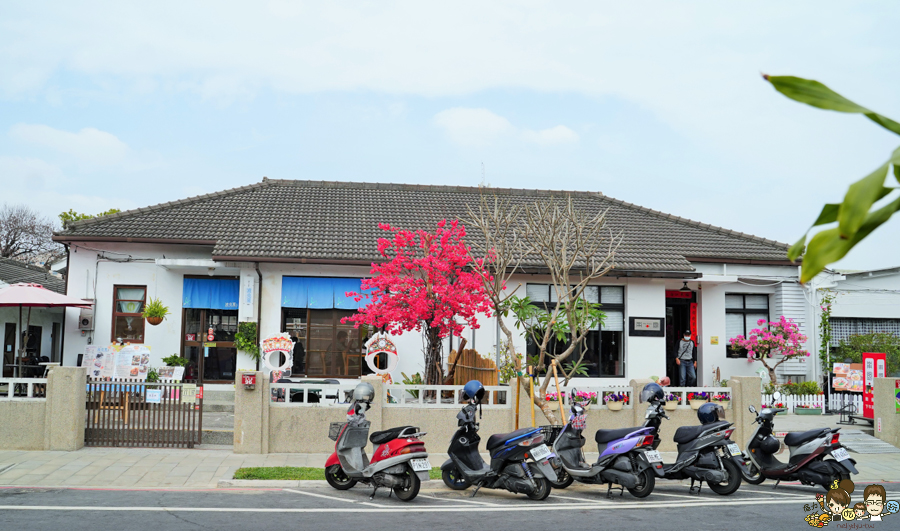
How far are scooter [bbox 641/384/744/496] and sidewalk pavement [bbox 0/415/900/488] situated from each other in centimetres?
241

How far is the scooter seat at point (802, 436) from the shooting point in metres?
10.4

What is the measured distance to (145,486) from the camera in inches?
400

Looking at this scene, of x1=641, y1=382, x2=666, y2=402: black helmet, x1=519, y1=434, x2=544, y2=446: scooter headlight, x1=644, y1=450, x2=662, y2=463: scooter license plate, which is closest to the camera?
x1=519, y1=434, x2=544, y2=446: scooter headlight

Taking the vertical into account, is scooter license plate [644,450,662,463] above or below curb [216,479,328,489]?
above

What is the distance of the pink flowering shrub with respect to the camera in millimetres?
19828

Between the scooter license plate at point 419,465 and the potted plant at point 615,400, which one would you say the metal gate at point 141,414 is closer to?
the scooter license plate at point 419,465

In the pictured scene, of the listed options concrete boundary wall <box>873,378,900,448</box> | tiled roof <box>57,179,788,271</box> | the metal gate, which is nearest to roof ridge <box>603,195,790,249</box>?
tiled roof <box>57,179,788,271</box>

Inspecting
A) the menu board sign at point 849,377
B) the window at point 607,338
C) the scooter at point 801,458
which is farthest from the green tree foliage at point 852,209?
the window at point 607,338

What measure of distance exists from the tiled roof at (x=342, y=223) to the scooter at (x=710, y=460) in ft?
28.5

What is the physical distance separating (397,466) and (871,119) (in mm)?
8914

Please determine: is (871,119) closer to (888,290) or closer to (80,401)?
(80,401)

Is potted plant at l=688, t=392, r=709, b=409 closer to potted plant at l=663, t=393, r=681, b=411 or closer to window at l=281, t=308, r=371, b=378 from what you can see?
potted plant at l=663, t=393, r=681, b=411

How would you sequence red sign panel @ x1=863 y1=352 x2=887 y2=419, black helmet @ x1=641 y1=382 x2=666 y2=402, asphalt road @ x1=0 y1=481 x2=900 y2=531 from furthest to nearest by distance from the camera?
1. red sign panel @ x1=863 y1=352 x2=887 y2=419
2. black helmet @ x1=641 y1=382 x2=666 y2=402
3. asphalt road @ x1=0 y1=481 x2=900 y2=531

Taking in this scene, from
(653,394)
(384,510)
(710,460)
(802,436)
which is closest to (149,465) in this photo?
(384,510)
